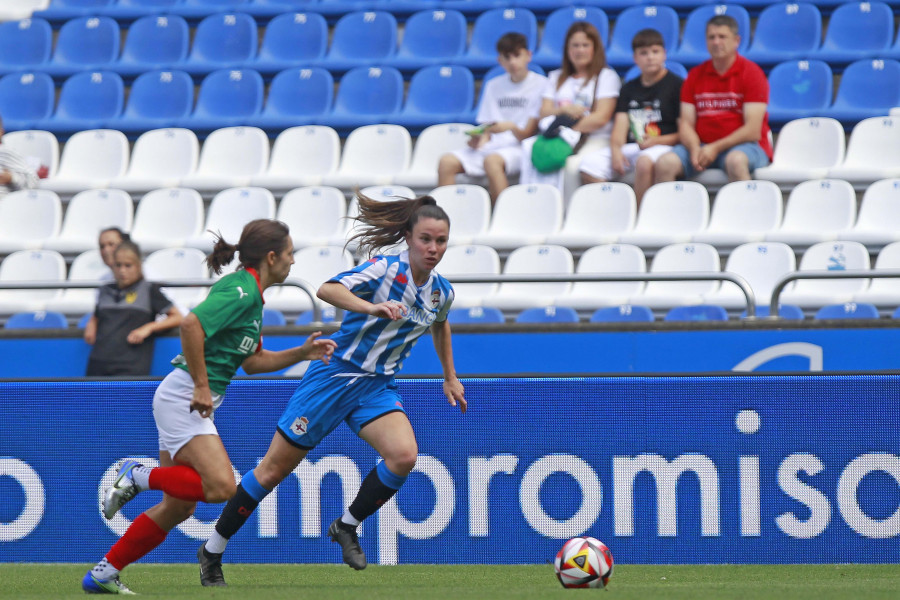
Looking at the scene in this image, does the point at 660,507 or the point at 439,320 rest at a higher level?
the point at 439,320

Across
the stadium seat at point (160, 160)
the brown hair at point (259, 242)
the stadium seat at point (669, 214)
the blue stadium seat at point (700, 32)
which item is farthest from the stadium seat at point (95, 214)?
the brown hair at point (259, 242)

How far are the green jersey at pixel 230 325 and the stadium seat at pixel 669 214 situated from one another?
4560mm

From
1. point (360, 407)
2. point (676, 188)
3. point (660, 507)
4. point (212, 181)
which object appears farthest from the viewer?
point (212, 181)

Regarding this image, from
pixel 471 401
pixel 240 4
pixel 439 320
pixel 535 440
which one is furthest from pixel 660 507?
pixel 240 4

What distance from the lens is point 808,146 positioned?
986 centimetres

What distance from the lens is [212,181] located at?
1083 centimetres

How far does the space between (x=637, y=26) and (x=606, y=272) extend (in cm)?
406

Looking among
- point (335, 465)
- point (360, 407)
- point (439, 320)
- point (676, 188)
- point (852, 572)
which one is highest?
point (676, 188)

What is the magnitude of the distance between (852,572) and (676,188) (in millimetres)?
3950

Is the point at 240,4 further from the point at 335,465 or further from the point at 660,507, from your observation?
the point at 660,507

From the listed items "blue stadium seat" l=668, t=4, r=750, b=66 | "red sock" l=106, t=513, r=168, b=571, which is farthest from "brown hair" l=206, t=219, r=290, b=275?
"blue stadium seat" l=668, t=4, r=750, b=66

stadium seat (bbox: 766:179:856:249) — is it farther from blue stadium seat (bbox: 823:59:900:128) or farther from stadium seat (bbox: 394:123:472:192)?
stadium seat (bbox: 394:123:472:192)

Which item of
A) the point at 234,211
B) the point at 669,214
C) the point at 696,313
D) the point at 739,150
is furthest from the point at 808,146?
the point at 234,211

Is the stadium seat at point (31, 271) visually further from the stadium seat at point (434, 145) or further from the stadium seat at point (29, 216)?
the stadium seat at point (434, 145)
